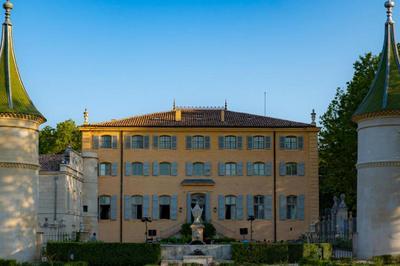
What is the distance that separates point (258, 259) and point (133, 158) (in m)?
21.1

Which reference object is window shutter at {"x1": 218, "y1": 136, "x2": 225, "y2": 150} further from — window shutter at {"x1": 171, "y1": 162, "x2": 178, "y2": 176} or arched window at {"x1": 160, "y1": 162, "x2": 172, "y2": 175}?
arched window at {"x1": 160, "y1": 162, "x2": 172, "y2": 175}

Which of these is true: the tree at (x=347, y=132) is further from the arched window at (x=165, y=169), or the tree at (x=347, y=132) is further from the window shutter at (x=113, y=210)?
the window shutter at (x=113, y=210)

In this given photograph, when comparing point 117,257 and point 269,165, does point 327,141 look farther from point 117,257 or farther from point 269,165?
point 117,257

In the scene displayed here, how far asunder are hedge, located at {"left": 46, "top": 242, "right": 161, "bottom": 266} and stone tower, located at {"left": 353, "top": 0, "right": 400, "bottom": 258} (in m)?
9.38

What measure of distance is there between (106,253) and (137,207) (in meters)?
20.0

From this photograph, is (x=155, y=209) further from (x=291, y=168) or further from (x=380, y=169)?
(x=380, y=169)

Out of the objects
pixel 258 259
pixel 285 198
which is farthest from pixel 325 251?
pixel 285 198

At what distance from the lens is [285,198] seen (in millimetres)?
52219

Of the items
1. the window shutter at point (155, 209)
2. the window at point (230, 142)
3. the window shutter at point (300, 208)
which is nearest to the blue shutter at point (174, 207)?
the window shutter at point (155, 209)

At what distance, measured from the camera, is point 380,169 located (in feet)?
98.6

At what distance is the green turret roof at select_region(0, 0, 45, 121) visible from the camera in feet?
97.8

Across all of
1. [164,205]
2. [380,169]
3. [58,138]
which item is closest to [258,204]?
[164,205]

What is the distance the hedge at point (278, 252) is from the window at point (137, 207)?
60.7ft

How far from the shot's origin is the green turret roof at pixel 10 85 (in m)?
29.8
